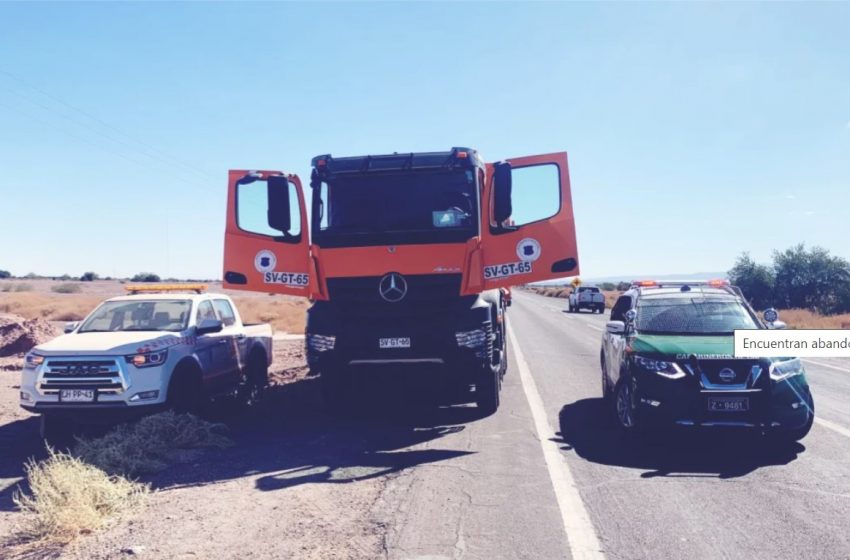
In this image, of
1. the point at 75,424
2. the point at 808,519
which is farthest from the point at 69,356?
the point at 808,519

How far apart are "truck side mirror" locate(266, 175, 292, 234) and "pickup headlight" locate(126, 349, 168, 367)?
2.12m

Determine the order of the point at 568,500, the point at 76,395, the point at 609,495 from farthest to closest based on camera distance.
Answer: the point at 76,395 < the point at 609,495 < the point at 568,500

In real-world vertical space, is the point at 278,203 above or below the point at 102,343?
above

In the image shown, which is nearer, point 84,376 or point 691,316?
point 84,376

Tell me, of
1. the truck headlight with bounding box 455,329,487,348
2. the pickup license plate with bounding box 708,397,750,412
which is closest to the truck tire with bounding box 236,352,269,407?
the truck headlight with bounding box 455,329,487,348

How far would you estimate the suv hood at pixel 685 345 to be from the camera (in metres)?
7.67

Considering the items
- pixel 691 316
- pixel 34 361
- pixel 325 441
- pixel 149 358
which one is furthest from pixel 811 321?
pixel 34 361

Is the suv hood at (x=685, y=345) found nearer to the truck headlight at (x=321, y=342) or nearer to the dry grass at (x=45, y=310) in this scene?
the truck headlight at (x=321, y=342)

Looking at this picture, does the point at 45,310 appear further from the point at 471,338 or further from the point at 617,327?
the point at 617,327

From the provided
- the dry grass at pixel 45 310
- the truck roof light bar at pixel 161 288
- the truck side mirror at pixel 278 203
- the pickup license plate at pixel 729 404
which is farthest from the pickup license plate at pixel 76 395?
the dry grass at pixel 45 310

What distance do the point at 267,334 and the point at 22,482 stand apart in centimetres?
595

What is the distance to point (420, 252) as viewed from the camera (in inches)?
360

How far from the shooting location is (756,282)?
49844 mm

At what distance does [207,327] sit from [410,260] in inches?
121
